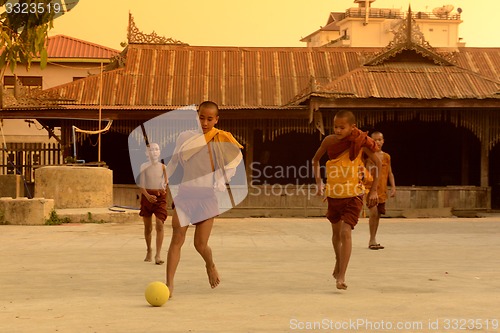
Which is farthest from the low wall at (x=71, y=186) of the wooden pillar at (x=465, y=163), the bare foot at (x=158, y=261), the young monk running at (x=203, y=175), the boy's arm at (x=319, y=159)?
the young monk running at (x=203, y=175)

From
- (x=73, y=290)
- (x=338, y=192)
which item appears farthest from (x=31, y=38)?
(x=338, y=192)

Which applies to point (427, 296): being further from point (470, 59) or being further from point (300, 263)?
point (470, 59)

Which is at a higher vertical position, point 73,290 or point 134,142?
point 134,142

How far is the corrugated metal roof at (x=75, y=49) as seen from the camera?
160 feet

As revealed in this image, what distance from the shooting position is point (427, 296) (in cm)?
797

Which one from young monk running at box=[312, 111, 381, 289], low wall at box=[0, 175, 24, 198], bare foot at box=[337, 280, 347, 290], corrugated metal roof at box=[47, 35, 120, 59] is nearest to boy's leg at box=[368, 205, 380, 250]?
young monk running at box=[312, 111, 381, 289]

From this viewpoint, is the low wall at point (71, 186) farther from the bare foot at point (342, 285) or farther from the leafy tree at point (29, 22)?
the leafy tree at point (29, 22)

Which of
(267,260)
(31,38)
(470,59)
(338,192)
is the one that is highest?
(470,59)

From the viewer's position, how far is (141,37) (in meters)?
26.1

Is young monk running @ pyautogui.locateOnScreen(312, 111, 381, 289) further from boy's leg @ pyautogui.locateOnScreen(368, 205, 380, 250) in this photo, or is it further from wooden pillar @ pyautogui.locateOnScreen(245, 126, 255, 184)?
wooden pillar @ pyautogui.locateOnScreen(245, 126, 255, 184)

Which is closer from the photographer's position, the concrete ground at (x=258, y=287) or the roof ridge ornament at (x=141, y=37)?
the concrete ground at (x=258, y=287)

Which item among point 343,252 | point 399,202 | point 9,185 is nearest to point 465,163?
point 399,202

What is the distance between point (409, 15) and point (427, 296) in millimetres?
15603

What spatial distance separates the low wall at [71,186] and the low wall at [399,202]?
14.1ft
